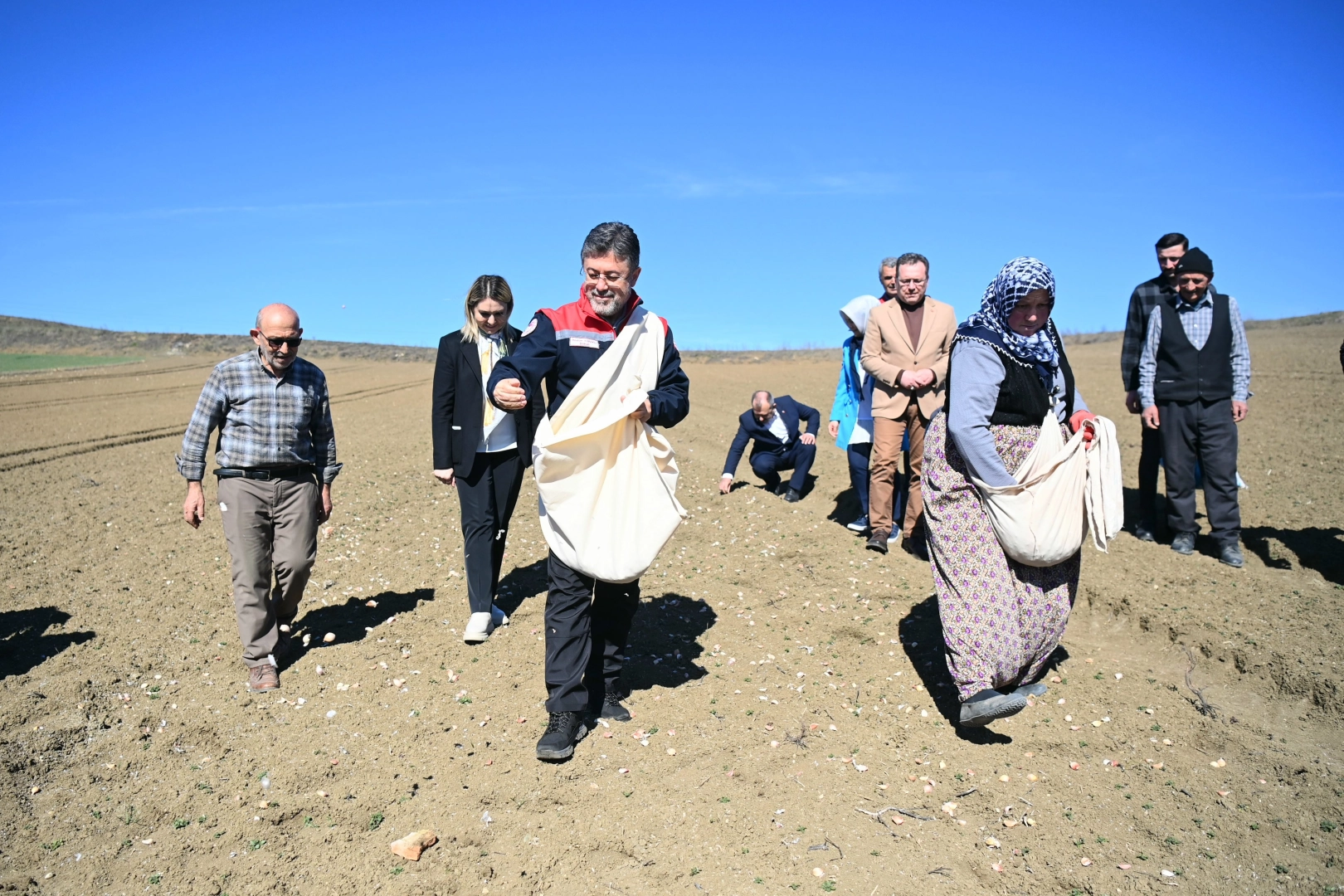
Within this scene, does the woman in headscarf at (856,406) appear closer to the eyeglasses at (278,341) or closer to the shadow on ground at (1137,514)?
the shadow on ground at (1137,514)

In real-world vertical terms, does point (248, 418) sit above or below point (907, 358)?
below

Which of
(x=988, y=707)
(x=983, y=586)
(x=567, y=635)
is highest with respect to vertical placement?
(x=983, y=586)

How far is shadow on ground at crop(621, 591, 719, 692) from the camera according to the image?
479 cm

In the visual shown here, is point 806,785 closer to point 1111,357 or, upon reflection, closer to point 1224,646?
point 1224,646

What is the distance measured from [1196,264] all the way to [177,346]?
151 feet

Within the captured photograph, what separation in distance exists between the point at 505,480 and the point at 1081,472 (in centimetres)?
299

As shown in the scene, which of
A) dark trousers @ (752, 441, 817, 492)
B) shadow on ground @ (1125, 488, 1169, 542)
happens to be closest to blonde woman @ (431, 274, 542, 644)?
dark trousers @ (752, 441, 817, 492)

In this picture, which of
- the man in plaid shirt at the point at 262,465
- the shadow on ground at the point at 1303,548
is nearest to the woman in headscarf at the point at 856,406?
the shadow on ground at the point at 1303,548

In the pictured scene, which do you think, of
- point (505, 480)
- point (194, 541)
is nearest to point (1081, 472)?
point (505, 480)

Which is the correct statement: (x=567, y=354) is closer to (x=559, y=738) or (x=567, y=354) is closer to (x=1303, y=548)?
(x=559, y=738)

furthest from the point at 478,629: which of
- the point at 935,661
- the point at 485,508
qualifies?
the point at 935,661

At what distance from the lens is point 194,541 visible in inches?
304

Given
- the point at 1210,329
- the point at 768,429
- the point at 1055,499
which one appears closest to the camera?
the point at 1055,499

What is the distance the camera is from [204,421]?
15.0 feet
